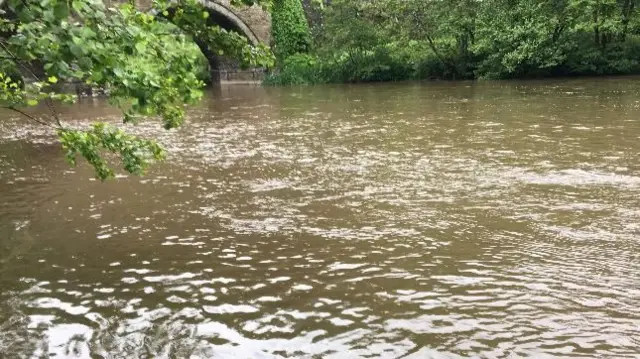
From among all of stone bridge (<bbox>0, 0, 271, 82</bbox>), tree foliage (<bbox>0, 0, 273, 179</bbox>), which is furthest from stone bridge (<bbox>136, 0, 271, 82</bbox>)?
tree foliage (<bbox>0, 0, 273, 179</bbox>)

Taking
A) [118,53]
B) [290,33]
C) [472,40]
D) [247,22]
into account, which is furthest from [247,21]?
[118,53]

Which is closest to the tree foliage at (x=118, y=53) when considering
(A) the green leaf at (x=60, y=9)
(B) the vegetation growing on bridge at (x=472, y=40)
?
(A) the green leaf at (x=60, y=9)

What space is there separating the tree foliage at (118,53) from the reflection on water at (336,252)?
39.7 inches

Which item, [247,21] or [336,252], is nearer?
[336,252]

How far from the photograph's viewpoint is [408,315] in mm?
3680

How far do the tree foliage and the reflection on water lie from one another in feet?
3.31

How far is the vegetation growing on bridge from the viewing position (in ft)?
76.4

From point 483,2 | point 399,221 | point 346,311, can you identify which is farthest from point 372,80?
point 346,311

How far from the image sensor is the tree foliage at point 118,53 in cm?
227

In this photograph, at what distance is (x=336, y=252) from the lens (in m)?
4.81

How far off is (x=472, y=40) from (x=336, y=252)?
75.6 ft

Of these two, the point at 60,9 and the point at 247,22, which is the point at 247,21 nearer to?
the point at 247,22

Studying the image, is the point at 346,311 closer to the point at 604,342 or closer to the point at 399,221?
the point at 604,342

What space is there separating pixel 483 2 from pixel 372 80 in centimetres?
609
